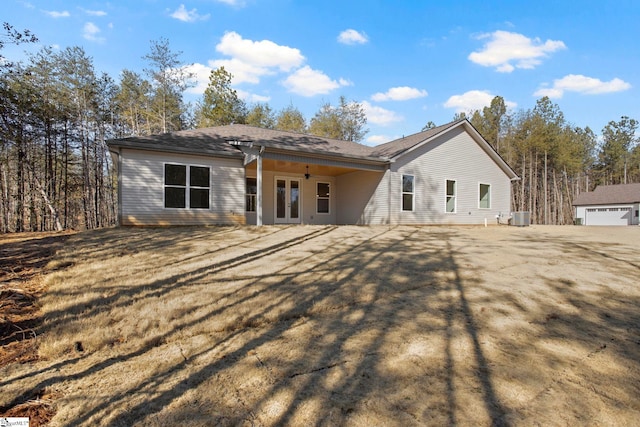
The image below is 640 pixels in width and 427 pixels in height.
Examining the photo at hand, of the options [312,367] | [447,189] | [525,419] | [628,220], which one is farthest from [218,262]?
[628,220]

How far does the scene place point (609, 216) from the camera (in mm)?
28594

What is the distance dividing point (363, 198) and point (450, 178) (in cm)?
442

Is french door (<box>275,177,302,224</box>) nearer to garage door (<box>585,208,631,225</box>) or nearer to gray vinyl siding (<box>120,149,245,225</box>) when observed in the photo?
gray vinyl siding (<box>120,149,245,225</box>)

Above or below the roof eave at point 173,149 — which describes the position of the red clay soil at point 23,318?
below

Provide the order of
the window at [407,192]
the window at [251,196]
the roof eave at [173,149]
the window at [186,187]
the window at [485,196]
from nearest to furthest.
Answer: the roof eave at [173,149] → the window at [186,187] → the window at [251,196] → the window at [407,192] → the window at [485,196]

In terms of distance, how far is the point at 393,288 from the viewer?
4.11 meters

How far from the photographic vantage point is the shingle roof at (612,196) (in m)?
27.3

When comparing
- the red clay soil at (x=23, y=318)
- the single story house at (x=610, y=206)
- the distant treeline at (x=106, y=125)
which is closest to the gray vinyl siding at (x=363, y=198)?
the red clay soil at (x=23, y=318)

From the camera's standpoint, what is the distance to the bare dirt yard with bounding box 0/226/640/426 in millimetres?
1788

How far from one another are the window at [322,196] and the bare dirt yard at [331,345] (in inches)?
370

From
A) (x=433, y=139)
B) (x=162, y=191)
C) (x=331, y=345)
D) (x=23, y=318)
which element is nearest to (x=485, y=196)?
(x=433, y=139)

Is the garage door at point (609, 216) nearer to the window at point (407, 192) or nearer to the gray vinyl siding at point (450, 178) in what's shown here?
the gray vinyl siding at point (450, 178)

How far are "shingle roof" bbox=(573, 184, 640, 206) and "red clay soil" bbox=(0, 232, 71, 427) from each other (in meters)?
38.3

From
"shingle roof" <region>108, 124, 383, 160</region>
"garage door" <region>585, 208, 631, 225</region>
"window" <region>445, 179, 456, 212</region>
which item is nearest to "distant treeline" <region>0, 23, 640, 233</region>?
"garage door" <region>585, 208, 631, 225</region>
